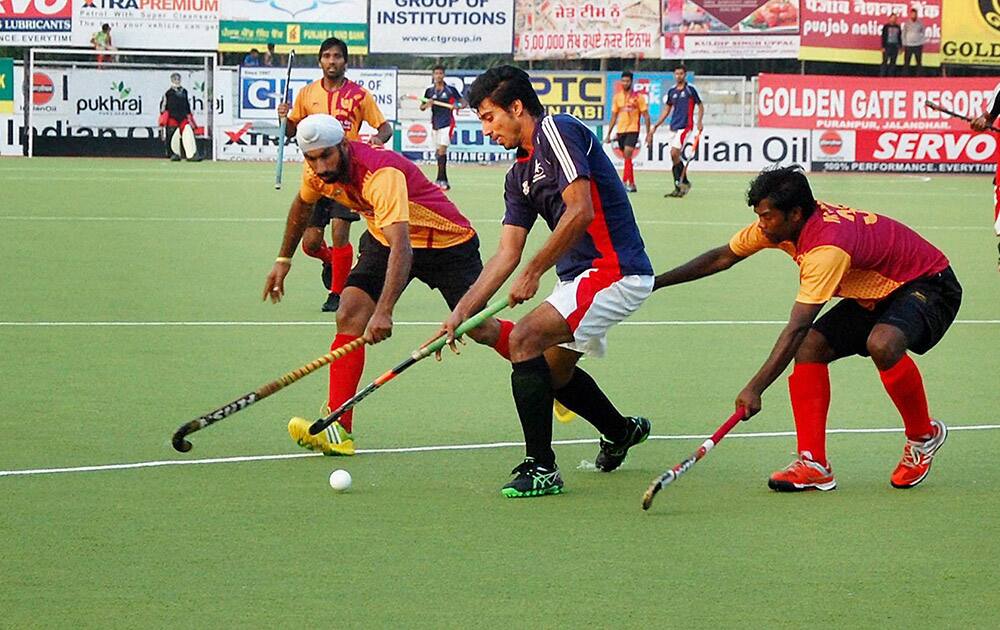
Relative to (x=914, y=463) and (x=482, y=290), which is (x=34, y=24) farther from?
(x=914, y=463)

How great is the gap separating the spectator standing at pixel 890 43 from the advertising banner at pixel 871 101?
255cm

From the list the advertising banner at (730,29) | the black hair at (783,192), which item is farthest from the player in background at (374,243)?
the advertising banner at (730,29)

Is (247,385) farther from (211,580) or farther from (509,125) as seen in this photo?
(211,580)

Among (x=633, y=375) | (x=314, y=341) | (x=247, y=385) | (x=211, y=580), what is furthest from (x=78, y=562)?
(x=314, y=341)

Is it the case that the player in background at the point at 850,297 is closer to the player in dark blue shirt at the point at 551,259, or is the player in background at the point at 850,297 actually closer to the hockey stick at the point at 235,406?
the player in dark blue shirt at the point at 551,259

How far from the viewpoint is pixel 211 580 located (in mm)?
5566

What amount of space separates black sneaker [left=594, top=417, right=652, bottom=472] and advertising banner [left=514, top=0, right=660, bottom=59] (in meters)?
32.8

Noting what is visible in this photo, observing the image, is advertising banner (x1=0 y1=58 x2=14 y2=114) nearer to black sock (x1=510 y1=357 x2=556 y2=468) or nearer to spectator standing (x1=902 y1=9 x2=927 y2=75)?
spectator standing (x1=902 y1=9 x2=927 y2=75)

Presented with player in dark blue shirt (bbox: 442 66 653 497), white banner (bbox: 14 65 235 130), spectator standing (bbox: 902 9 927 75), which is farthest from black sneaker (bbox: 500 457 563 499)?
spectator standing (bbox: 902 9 927 75)

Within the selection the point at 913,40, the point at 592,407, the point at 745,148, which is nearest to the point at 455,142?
the point at 745,148

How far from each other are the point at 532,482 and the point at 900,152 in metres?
29.9

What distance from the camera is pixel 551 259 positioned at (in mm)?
6777

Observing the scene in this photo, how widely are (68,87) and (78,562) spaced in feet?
107

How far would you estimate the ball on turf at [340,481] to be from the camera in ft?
22.8
